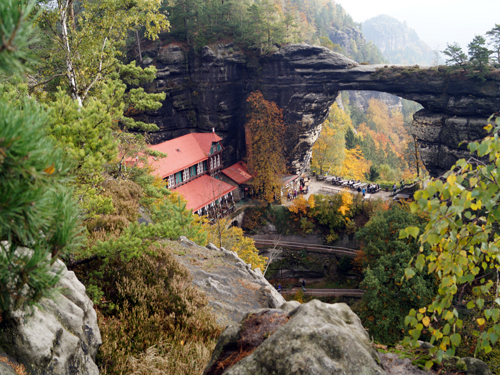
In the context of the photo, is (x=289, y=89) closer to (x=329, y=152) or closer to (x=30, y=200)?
(x=329, y=152)

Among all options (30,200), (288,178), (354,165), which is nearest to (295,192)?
(288,178)

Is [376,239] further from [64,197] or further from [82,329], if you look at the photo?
[64,197]

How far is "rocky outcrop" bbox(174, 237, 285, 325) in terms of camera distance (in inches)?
360

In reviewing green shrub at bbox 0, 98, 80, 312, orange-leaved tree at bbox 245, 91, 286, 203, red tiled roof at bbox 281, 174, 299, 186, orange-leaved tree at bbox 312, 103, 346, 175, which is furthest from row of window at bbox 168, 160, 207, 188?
green shrub at bbox 0, 98, 80, 312

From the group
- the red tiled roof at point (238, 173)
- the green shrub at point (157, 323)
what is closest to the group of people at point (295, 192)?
the red tiled roof at point (238, 173)

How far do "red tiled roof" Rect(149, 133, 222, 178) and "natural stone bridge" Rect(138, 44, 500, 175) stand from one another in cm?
406

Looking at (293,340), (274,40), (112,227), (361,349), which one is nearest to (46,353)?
(293,340)

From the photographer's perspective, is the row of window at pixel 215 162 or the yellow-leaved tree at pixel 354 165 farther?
the yellow-leaved tree at pixel 354 165

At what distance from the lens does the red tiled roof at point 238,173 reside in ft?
118

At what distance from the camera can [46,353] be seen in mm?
4273

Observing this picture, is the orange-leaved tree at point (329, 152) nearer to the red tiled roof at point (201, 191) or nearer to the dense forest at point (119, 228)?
the red tiled roof at point (201, 191)

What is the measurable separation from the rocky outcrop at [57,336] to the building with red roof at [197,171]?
22.0 meters

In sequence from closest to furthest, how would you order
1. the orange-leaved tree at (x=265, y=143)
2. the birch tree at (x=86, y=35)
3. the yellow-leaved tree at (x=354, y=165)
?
the birch tree at (x=86, y=35) → the orange-leaved tree at (x=265, y=143) → the yellow-leaved tree at (x=354, y=165)

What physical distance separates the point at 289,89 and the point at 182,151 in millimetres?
13872
